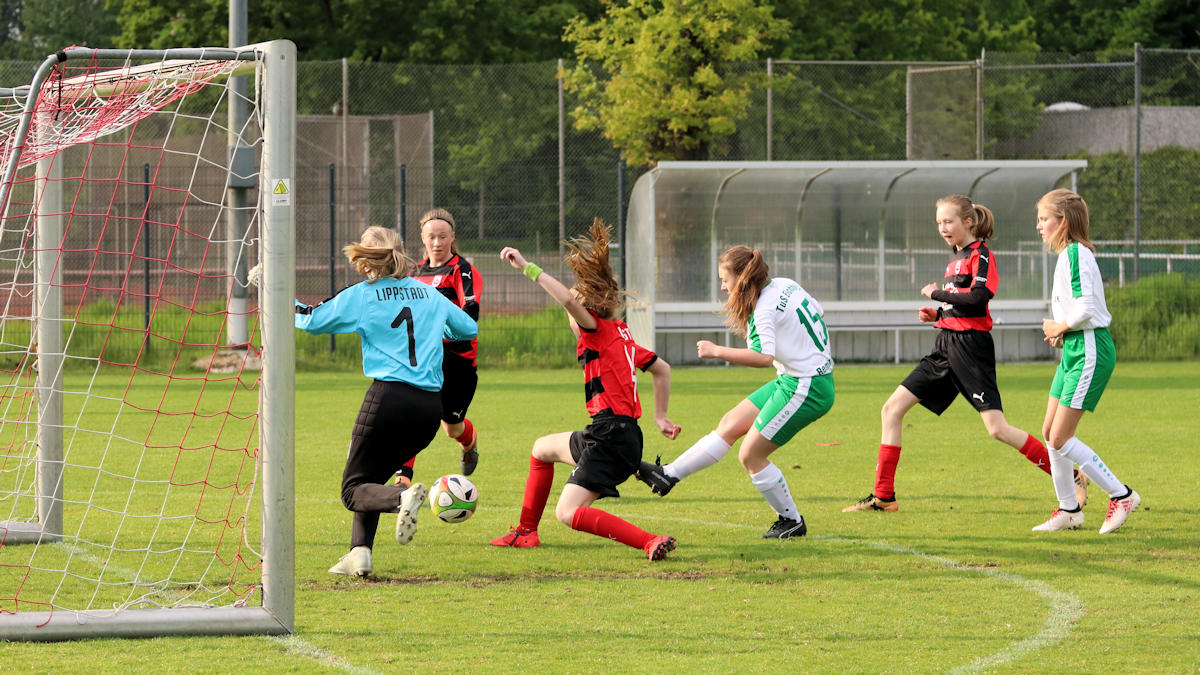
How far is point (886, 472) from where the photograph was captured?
766cm

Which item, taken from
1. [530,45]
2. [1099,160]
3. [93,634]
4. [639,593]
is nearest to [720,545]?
[639,593]

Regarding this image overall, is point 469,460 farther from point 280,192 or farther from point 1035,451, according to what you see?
point 280,192

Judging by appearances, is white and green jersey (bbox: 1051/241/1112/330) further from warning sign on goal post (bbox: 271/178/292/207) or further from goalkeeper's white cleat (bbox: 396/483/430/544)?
warning sign on goal post (bbox: 271/178/292/207)

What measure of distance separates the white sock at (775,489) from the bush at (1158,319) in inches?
494

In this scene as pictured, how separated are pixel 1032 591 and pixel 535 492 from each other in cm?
244

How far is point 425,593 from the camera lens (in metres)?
5.67

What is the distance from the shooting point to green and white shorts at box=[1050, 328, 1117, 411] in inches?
271

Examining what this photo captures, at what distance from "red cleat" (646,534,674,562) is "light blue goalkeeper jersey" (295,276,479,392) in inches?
50.5

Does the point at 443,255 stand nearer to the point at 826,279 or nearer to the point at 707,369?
the point at 707,369

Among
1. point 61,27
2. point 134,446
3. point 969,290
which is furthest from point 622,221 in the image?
point 61,27

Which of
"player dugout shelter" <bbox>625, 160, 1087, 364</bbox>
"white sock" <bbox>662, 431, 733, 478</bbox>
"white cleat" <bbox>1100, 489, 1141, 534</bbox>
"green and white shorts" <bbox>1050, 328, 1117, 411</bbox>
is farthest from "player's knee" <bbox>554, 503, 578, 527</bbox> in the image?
"player dugout shelter" <bbox>625, 160, 1087, 364</bbox>

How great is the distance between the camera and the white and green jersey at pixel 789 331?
6.70m

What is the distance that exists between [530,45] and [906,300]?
1640 cm

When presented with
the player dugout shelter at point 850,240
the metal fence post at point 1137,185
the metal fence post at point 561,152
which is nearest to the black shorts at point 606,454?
the player dugout shelter at point 850,240
